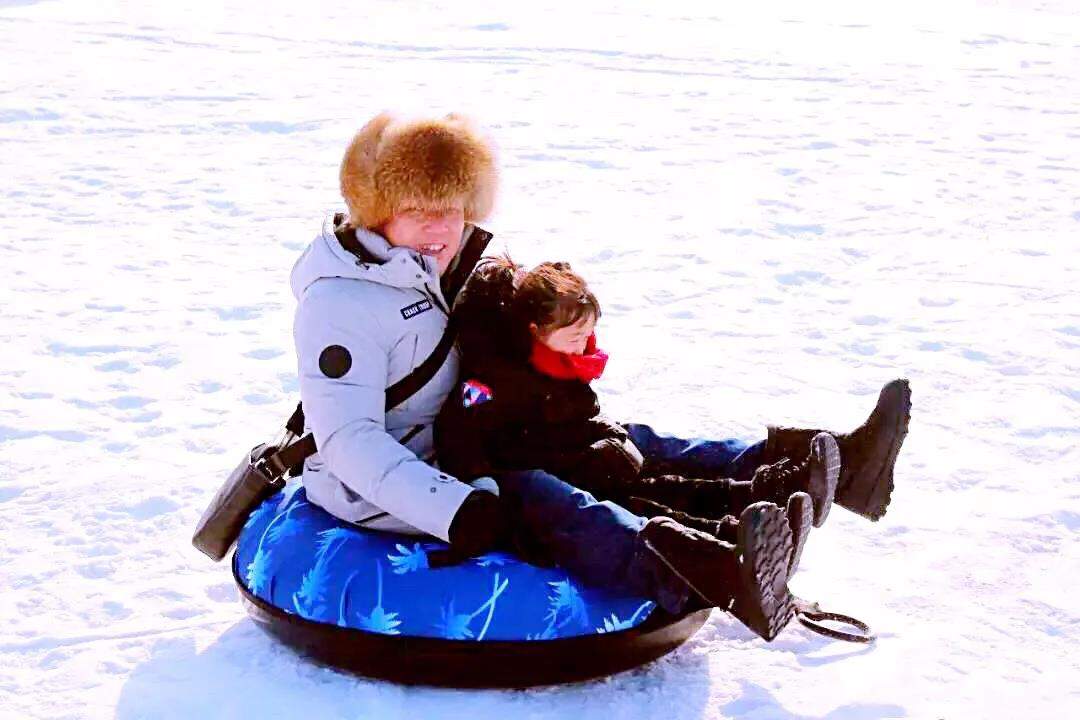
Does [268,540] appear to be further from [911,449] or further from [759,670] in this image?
[911,449]

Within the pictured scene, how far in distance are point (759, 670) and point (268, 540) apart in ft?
3.63

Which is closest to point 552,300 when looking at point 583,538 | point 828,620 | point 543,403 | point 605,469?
point 543,403

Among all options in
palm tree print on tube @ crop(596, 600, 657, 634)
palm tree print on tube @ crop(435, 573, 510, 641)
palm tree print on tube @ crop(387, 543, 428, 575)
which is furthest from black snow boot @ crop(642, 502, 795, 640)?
palm tree print on tube @ crop(387, 543, 428, 575)

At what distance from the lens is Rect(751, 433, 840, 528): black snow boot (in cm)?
294

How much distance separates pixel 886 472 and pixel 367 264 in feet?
4.06

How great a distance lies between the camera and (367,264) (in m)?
2.96

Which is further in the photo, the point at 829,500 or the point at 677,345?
the point at 677,345

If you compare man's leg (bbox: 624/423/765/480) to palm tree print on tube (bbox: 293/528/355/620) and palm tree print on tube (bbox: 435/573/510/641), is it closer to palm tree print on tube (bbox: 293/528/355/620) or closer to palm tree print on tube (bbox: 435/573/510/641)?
palm tree print on tube (bbox: 435/573/510/641)

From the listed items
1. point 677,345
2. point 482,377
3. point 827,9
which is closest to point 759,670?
point 482,377

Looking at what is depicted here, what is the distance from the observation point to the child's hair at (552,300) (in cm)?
306

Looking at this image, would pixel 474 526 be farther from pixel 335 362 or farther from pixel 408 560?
pixel 335 362

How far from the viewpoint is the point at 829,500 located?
2963 mm

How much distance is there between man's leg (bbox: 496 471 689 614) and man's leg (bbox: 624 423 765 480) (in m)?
0.45

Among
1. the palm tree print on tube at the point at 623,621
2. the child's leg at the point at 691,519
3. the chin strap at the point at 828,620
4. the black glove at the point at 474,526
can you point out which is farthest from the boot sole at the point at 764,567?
the black glove at the point at 474,526
